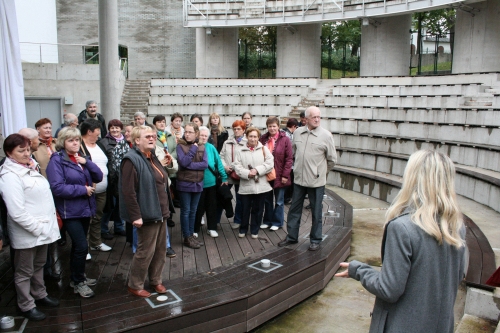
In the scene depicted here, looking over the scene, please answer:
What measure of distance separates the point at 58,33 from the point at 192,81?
1198 cm

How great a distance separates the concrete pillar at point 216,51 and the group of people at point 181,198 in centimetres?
1441

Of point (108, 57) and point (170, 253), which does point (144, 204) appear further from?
point (108, 57)

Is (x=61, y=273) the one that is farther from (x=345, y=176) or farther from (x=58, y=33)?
(x=58, y=33)

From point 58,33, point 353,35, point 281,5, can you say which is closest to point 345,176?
point 281,5

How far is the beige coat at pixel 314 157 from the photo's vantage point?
517cm

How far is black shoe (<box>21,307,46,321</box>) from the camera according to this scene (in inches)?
140

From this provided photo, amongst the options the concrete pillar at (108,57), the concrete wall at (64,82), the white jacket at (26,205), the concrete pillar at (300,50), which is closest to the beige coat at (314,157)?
the white jacket at (26,205)

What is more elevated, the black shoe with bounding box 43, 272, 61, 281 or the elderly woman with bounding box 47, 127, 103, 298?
the elderly woman with bounding box 47, 127, 103, 298

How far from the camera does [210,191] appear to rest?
19.2 ft

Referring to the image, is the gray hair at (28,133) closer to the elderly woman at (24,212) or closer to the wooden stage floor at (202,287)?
the elderly woman at (24,212)

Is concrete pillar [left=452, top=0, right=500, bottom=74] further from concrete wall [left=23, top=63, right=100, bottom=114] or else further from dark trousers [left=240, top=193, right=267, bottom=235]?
concrete wall [left=23, top=63, right=100, bottom=114]

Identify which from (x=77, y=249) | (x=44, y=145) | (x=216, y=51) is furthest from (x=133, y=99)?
(x=77, y=249)

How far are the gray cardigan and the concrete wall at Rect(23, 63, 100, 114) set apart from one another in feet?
50.8

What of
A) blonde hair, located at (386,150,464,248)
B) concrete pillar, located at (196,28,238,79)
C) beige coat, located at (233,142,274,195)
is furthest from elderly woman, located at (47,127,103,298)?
concrete pillar, located at (196,28,238,79)
